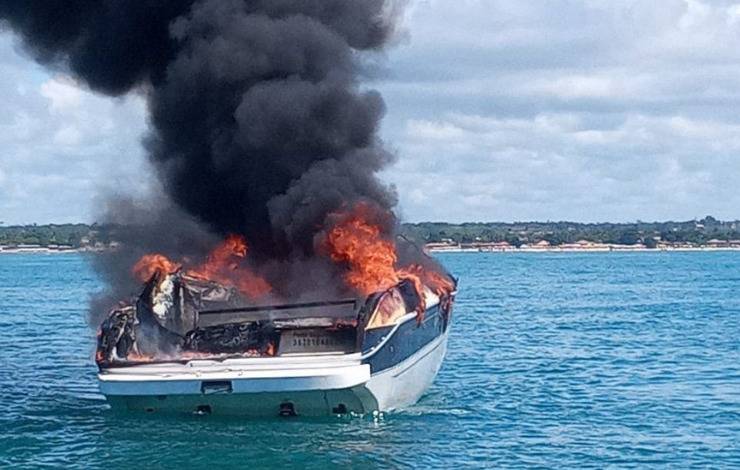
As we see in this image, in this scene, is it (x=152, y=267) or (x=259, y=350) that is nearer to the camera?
(x=259, y=350)

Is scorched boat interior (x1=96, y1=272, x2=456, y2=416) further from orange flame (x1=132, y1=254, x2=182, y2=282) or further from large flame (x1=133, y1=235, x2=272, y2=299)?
large flame (x1=133, y1=235, x2=272, y2=299)

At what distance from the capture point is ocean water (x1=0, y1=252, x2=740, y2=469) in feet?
101

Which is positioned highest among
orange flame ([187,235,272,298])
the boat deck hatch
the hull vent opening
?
orange flame ([187,235,272,298])

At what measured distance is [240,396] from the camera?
106 feet

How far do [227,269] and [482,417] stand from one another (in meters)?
9.95

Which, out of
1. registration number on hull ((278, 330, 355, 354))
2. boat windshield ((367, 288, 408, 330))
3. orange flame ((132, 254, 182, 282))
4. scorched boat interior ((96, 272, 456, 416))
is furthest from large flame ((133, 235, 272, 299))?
boat windshield ((367, 288, 408, 330))

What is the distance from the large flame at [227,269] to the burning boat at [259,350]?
176 mm

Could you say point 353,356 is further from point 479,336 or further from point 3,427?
point 479,336

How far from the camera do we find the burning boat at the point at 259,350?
3222cm

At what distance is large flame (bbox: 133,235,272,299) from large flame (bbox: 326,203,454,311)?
473 cm

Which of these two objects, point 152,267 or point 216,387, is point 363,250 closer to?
point 216,387

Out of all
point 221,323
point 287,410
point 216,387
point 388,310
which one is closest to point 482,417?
point 388,310

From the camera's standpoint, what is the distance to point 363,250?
3619 centimetres

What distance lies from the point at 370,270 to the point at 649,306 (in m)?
61.5
